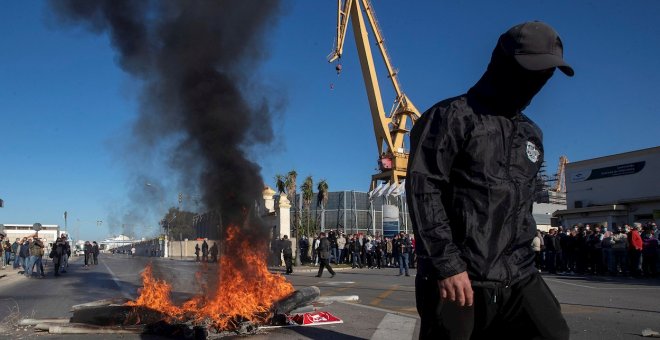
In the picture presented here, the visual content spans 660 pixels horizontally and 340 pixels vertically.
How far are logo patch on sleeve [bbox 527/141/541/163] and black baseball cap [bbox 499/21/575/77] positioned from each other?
1.25 ft

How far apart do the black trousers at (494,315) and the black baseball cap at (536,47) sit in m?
0.92

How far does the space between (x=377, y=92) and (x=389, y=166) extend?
6.52m

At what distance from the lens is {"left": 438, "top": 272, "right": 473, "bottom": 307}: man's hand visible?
2.00 m

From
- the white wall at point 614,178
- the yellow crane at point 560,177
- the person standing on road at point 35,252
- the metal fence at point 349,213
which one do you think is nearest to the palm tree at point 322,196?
the metal fence at point 349,213

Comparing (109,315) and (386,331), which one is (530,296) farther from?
(109,315)

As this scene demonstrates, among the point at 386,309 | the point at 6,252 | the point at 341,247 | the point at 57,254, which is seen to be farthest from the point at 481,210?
the point at 6,252

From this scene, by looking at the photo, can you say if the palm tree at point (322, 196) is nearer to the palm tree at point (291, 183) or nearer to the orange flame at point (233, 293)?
the palm tree at point (291, 183)

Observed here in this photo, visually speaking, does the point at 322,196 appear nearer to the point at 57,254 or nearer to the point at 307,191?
the point at 307,191

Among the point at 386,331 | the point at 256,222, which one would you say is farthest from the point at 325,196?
the point at 386,331

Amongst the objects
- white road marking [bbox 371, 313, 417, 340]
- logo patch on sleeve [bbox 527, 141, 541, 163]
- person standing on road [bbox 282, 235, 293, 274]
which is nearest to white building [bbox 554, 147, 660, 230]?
person standing on road [bbox 282, 235, 293, 274]

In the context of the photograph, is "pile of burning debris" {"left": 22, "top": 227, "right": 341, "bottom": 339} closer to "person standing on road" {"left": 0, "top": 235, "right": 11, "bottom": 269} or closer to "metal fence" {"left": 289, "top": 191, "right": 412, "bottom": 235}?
"person standing on road" {"left": 0, "top": 235, "right": 11, "bottom": 269}

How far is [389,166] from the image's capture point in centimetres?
4447

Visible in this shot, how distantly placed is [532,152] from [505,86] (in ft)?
1.20

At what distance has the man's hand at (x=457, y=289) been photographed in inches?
78.6
